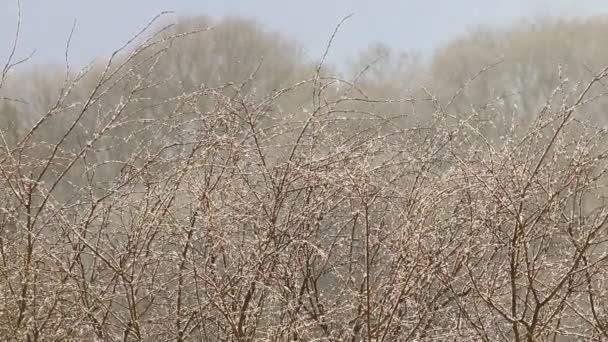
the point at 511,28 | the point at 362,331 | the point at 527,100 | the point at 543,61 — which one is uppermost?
the point at 511,28

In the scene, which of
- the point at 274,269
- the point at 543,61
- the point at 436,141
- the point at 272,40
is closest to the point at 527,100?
the point at 543,61

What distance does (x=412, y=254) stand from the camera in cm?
193

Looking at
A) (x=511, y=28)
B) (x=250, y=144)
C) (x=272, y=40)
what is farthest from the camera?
(x=511, y=28)

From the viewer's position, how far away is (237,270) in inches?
80.7

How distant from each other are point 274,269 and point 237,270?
15 centimetres

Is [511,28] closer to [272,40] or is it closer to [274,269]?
[272,40]

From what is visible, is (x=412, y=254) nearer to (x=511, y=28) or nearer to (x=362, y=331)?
(x=362, y=331)

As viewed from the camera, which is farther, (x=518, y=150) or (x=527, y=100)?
(x=527, y=100)

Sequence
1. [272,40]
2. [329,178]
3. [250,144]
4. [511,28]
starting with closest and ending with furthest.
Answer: [329,178]
[250,144]
[272,40]
[511,28]

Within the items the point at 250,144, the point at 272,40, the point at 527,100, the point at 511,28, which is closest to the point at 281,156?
the point at 250,144

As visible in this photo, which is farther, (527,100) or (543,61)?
(543,61)

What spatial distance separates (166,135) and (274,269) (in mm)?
603

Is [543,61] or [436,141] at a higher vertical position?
[543,61]

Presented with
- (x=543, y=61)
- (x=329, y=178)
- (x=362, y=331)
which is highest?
(x=543, y=61)
